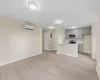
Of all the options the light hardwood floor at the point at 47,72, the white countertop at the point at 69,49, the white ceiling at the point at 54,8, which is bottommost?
the light hardwood floor at the point at 47,72

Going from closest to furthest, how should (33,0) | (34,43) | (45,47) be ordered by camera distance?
(33,0)
(34,43)
(45,47)

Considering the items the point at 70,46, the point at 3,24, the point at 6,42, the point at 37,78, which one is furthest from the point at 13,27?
the point at 70,46

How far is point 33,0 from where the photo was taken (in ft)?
6.74

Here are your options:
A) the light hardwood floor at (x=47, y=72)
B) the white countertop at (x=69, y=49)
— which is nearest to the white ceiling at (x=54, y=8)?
the light hardwood floor at (x=47, y=72)

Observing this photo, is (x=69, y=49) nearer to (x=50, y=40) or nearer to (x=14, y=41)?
(x=50, y=40)

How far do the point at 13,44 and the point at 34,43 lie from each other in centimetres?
171

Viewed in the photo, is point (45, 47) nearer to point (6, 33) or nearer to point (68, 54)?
point (68, 54)

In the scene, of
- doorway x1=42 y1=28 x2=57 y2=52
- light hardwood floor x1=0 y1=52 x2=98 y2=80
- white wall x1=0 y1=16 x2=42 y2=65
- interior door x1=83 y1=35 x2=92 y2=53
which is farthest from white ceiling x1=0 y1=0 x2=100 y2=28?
doorway x1=42 y1=28 x2=57 y2=52

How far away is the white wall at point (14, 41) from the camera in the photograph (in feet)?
11.3

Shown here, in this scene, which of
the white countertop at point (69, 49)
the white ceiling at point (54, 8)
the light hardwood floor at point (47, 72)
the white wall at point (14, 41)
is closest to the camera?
the white ceiling at point (54, 8)

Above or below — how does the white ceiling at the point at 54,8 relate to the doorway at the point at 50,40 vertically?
above

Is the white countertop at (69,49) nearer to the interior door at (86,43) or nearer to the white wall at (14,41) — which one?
the interior door at (86,43)

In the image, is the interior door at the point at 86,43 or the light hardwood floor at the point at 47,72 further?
the interior door at the point at 86,43

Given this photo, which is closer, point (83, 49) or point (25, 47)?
point (25, 47)
